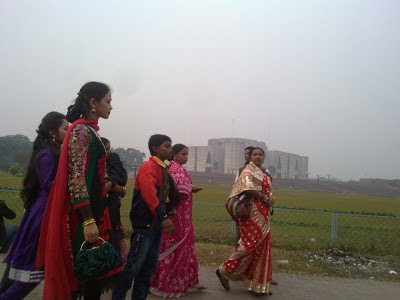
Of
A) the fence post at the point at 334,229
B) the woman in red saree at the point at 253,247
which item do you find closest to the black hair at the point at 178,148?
the woman in red saree at the point at 253,247

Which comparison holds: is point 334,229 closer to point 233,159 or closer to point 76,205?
point 76,205

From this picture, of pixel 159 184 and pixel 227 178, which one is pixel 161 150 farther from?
pixel 227 178

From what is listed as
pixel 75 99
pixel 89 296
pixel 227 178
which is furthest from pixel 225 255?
pixel 227 178

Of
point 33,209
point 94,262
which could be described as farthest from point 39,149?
point 94,262

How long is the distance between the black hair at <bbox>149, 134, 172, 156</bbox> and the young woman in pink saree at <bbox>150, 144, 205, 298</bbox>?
83 cm

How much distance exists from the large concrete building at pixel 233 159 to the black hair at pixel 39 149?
93.5 m

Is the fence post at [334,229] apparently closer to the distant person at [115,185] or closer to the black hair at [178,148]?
the black hair at [178,148]

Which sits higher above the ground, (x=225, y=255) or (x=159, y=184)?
(x=159, y=184)

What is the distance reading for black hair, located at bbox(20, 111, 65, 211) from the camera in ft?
8.22

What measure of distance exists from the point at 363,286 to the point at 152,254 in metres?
3.12

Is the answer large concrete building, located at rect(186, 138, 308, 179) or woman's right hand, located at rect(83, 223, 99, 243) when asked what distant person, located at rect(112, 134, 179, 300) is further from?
large concrete building, located at rect(186, 138, 308, 179)

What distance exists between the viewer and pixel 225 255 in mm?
5820

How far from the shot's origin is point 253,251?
4.02 m

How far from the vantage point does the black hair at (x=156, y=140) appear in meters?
3.25
